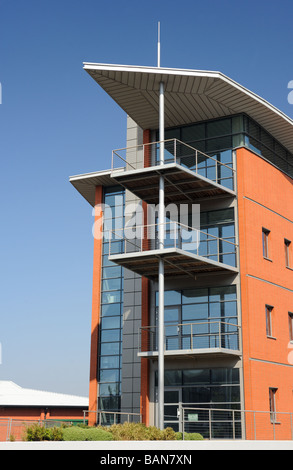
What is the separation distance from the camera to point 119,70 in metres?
22.5

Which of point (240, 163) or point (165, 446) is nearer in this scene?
point (165, 446)

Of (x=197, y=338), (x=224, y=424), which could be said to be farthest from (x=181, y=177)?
(x=224, y=424)

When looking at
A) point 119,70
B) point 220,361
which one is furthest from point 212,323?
point 119,70

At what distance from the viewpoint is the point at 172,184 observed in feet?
75.7

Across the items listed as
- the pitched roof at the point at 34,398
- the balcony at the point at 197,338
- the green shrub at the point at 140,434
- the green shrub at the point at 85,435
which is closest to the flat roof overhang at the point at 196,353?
the balcony at the point at 197,338

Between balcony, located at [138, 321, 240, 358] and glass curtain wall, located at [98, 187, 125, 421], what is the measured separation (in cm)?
379

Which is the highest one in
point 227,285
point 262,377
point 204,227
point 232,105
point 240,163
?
point 232,105

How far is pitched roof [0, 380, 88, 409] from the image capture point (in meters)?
51.0

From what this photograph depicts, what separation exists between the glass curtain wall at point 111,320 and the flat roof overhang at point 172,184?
→ 3.11 meters

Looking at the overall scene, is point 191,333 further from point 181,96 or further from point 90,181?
point 90,181

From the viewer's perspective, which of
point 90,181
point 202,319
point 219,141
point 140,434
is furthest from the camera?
point 90,181

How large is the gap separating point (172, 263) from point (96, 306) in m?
6.98
